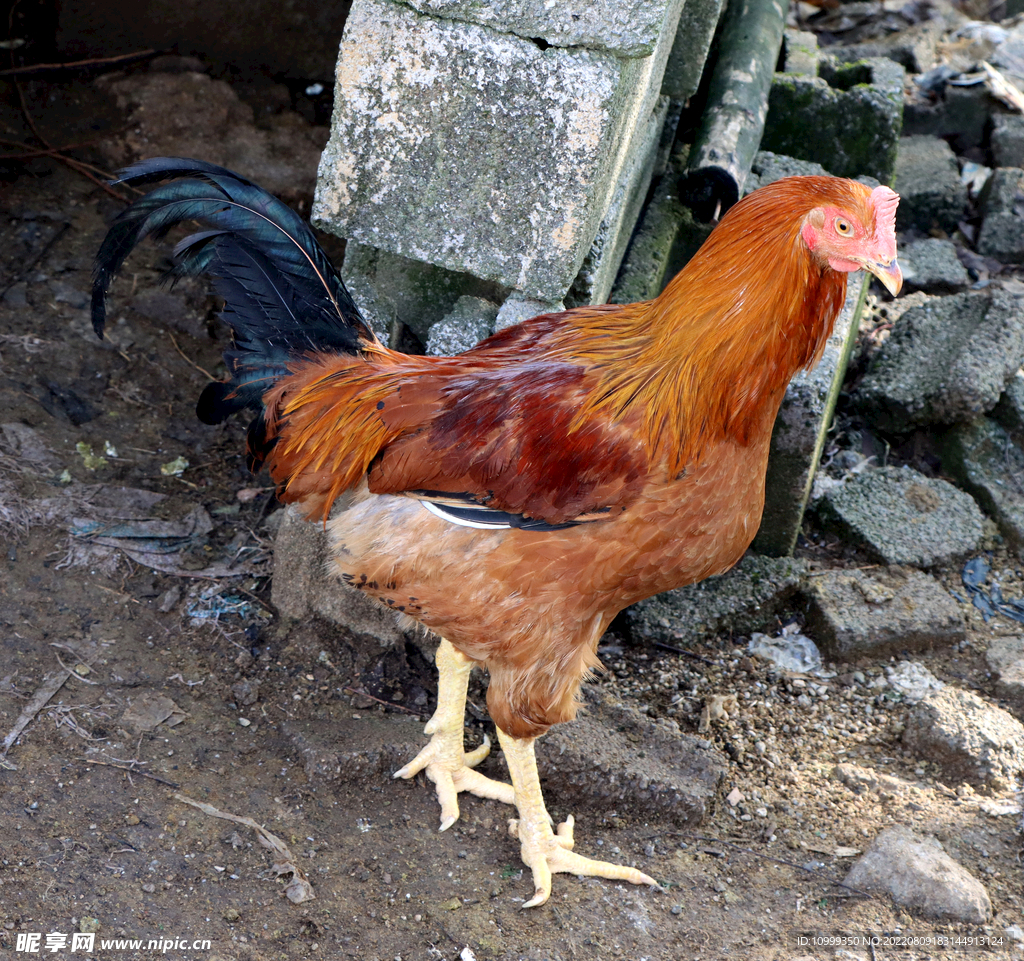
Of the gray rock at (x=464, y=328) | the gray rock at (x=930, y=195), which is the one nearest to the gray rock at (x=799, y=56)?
the gray rock at (x=930, y=195)

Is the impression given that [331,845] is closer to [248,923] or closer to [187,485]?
[248,923]

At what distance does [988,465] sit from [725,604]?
77.2 inches

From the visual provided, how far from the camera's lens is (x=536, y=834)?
122 inches

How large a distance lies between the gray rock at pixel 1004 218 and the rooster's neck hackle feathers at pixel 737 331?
4813 millimetres

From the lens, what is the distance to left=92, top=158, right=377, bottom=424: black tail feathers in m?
2.96

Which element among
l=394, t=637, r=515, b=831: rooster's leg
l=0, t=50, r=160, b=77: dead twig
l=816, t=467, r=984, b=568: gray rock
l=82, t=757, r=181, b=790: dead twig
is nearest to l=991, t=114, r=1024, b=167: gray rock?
l=816, t=467, r=984, b=568: gray rock

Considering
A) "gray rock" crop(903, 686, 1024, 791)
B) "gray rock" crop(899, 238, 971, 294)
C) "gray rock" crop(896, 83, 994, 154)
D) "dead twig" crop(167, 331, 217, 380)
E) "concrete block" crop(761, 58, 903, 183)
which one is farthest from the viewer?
"gray rock" crop(896, 83, 994, 154)

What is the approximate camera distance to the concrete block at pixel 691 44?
4.53 metres

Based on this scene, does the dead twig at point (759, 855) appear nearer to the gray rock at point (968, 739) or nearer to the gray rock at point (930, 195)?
the gray rock at point (968, 739)

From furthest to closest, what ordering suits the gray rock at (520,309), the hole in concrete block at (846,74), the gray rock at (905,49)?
the gray rock at (905,49), the hole in concrete block at (846,74), the gray rock at (520,309)

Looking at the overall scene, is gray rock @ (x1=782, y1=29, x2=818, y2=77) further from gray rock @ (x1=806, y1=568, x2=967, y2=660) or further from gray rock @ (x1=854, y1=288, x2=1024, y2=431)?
gray rock @ (x1=806, y1=568, x2=967, y2=660)

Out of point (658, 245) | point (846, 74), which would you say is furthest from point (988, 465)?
point (846, 74)

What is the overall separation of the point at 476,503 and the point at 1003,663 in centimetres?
274

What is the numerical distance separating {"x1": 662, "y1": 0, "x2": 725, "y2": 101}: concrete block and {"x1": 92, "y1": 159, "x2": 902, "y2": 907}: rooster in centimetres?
219
